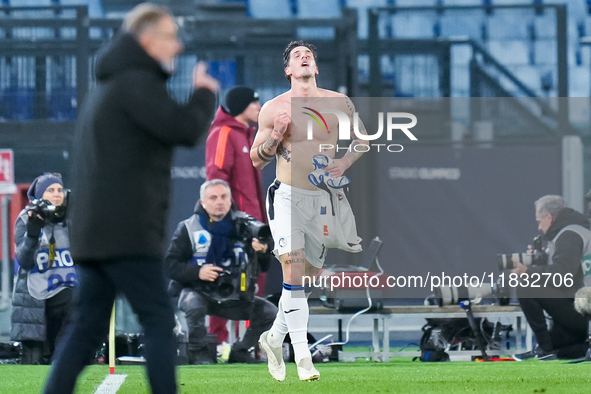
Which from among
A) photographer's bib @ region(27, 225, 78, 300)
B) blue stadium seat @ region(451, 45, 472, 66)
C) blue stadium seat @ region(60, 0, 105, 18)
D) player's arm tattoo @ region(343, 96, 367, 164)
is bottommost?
photographer's bib @ region(27, 225, 78, 300)

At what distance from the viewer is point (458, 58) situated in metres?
7.21

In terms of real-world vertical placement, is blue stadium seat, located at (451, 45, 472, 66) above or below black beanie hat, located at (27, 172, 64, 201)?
above

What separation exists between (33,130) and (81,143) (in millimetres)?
4393

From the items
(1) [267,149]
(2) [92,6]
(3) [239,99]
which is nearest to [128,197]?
(1) [267,149]

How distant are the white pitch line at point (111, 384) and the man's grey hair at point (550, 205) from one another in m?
2.92

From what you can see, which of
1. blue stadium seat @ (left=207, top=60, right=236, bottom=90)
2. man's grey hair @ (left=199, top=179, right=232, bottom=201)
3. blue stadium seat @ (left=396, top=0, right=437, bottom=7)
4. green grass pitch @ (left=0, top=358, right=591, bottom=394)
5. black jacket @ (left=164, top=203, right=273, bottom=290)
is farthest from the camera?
blue stadium seat @ (left=396, top=0, right=437, bottom=7)

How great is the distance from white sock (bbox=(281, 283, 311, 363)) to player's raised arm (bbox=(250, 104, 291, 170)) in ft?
2.20

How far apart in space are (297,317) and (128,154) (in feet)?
6.46

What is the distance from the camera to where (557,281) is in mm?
5691

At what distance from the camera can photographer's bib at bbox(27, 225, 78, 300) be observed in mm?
6125

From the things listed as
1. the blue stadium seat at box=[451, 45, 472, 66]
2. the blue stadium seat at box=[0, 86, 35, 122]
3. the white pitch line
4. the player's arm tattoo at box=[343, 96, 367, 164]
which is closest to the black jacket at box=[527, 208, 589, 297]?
the player's arm tattoo at box=[343, 96, 367, 164]

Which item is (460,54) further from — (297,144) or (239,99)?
(297,144)

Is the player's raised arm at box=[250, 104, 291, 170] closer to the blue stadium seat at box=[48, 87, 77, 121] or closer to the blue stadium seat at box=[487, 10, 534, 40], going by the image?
the blue stadium seat at box=[48, 87, 77, 121]

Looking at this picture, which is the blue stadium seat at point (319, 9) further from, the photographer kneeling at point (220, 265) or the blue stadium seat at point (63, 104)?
the blue stadium seat at point (63, 104)
